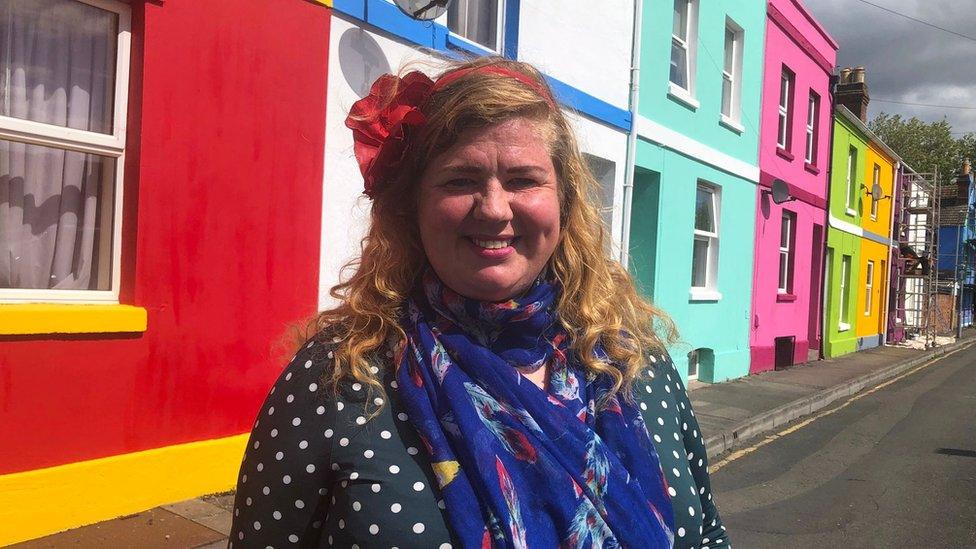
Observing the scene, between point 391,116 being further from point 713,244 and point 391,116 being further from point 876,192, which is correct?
point 876,192

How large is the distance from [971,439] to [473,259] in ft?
29.5

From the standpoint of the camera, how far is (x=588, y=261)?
1707 millimetres

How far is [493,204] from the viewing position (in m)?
1.42

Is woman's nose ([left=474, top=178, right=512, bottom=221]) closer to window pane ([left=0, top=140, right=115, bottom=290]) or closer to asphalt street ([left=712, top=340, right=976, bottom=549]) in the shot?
window pane ([left=0, top=140, right=115, bottom=290])

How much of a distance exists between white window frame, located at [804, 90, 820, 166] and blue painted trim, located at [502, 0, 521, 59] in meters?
10.5

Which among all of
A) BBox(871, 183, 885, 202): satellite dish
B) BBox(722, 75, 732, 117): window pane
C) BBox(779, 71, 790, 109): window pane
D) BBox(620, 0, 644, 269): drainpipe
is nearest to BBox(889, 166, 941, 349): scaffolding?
BBox(871, 183, 885, 202): satellite dish

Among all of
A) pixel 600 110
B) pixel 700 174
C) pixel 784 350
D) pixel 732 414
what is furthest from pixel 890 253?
pixel 600 110

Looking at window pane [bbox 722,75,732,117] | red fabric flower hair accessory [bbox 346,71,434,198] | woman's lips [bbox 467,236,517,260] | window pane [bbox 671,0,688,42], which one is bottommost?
woman's lips [bbox 467,236,517,260]

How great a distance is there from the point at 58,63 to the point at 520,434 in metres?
A: 3.87

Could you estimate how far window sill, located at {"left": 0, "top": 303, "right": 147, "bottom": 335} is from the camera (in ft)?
11.8

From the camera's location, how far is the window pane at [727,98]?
465 inches

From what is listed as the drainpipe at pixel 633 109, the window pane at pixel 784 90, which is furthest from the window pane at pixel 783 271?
the drainpipe at pixel 633 109

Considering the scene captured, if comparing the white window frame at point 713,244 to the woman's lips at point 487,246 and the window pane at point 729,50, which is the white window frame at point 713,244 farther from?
the woman's lips at point 487,246

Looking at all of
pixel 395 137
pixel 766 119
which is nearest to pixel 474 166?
pixel 395 137
